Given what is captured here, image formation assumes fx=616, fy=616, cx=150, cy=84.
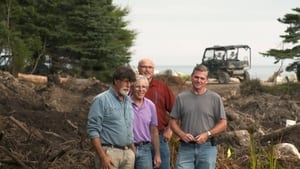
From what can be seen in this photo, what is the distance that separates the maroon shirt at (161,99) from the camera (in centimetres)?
654

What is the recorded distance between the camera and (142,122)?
600 cm

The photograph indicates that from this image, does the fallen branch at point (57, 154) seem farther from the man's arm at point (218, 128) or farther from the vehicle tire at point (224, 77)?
the vehicle tire at point (224, 77)

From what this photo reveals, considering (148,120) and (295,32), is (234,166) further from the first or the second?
(295,32)

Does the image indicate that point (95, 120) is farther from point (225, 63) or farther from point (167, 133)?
point (225, 63)

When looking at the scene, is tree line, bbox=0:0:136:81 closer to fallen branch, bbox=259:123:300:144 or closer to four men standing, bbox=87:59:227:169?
fallen branch, bbox=259:123:300:144

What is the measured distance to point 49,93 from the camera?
711 inches

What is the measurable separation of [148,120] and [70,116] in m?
7.66

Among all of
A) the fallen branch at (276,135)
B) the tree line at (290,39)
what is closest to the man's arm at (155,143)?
the fallen branch at (276,135)

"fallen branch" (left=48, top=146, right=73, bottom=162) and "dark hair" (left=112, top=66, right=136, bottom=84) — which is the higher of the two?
"dark hair" (left=112, top=66, right=136, bottom=84)

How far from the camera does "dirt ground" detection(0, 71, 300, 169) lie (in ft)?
26.1

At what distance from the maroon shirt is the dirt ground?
4.54ft

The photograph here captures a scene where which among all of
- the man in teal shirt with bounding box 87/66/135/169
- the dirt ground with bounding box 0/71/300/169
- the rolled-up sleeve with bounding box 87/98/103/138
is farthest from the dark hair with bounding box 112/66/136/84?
the dirt ground with bounding box 0/71/300/169

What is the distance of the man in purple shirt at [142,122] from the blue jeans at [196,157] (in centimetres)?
34

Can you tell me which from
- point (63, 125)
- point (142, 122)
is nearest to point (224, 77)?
point (63, 125)
